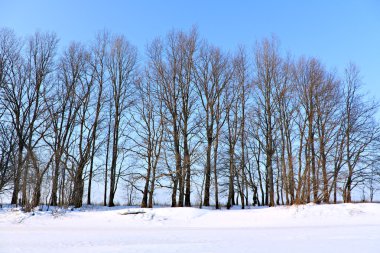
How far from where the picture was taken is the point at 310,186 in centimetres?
1950

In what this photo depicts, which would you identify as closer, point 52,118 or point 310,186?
point 310,186

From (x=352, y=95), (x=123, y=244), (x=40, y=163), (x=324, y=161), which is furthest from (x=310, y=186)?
(x=40, y=163)

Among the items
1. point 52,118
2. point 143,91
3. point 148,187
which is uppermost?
point 143,91

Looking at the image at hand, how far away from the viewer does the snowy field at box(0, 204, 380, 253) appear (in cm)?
804

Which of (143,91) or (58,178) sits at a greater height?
(143,91)

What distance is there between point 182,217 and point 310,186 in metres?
8.60

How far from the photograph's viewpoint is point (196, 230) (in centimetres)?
1232

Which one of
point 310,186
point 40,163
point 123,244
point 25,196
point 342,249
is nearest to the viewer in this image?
point 342,249

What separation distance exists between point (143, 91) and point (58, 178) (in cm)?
861

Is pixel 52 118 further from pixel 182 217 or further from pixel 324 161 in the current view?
pixel 324 161

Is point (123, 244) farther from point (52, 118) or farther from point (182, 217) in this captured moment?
point (52, 118)

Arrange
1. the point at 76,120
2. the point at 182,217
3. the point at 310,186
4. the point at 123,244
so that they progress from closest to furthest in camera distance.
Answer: the point at 123,244 → the point at 182,217 → the point at 310,186 → the point at 76,120

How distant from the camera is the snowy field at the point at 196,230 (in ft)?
26.4

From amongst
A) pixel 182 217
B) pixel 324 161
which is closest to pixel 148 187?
pixel 182 217
